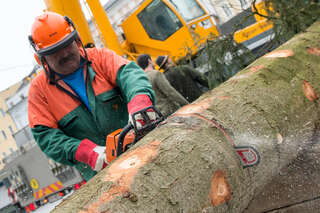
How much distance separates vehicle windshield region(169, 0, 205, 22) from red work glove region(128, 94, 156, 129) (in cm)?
508

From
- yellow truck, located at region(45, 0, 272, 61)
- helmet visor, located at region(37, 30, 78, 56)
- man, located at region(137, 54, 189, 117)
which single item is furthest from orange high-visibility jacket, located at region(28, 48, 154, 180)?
yellow truck, located at region(45, 0, 272, 61)

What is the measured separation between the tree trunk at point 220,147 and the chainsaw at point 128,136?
0.62 ft

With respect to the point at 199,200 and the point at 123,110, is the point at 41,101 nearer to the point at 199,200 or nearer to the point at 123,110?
the point at 123,110

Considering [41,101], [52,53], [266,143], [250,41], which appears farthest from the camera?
[250,41]

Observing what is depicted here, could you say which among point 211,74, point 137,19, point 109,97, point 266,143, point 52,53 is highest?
point 137,19

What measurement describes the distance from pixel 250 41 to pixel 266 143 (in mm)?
4836

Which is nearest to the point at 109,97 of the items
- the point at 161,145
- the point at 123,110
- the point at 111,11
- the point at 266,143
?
the point at 123,110

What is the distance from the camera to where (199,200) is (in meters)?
1.09

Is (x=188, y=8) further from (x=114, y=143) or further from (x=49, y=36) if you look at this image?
(x=114, y=143)

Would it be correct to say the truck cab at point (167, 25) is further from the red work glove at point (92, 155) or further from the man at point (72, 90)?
the red work glove at point (92, 155)

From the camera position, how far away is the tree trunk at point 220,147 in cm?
102

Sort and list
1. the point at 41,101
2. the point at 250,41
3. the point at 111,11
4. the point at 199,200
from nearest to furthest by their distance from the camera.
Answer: the point at 199,200 < the point at 41,101 < the point at 250,41 < the point at 111,11

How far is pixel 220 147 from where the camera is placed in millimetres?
1256

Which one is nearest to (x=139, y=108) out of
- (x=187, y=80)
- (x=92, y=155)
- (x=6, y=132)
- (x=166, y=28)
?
(x=92, y=155)
